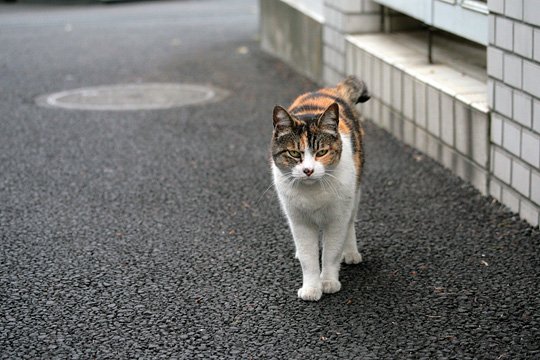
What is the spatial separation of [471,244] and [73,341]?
254 centimetres

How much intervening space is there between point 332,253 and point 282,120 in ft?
2.56

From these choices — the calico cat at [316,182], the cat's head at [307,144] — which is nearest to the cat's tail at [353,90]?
the calico cat at [316,182]

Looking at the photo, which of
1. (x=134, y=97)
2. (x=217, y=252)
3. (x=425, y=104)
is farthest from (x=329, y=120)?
(x=134, y=97)

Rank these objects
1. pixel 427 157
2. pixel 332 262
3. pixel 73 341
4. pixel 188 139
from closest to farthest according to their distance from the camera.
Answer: pixel 73 341, pixel 332 262, pixel 427 157, pixel 188 139

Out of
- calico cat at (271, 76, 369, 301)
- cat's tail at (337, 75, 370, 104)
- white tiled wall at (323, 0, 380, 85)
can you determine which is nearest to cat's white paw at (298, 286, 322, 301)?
calico cat at (271, 76, 369, 301)

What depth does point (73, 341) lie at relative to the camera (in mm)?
4977

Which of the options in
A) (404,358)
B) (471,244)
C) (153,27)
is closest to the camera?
(404,358)

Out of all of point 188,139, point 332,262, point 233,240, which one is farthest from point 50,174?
point 332,262

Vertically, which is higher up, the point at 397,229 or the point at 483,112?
the point at 483,112

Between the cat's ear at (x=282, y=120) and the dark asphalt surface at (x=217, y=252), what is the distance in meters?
0.92

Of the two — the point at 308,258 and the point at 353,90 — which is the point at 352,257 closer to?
the point at 308,258

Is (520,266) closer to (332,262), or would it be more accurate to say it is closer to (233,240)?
(332,262)

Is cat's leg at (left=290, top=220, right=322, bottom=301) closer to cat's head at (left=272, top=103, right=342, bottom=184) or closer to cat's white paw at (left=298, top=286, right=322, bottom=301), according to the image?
cat's white paw at (left=298, top=286, right=322, bottom=301)

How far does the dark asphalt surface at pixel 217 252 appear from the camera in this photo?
495 cm
